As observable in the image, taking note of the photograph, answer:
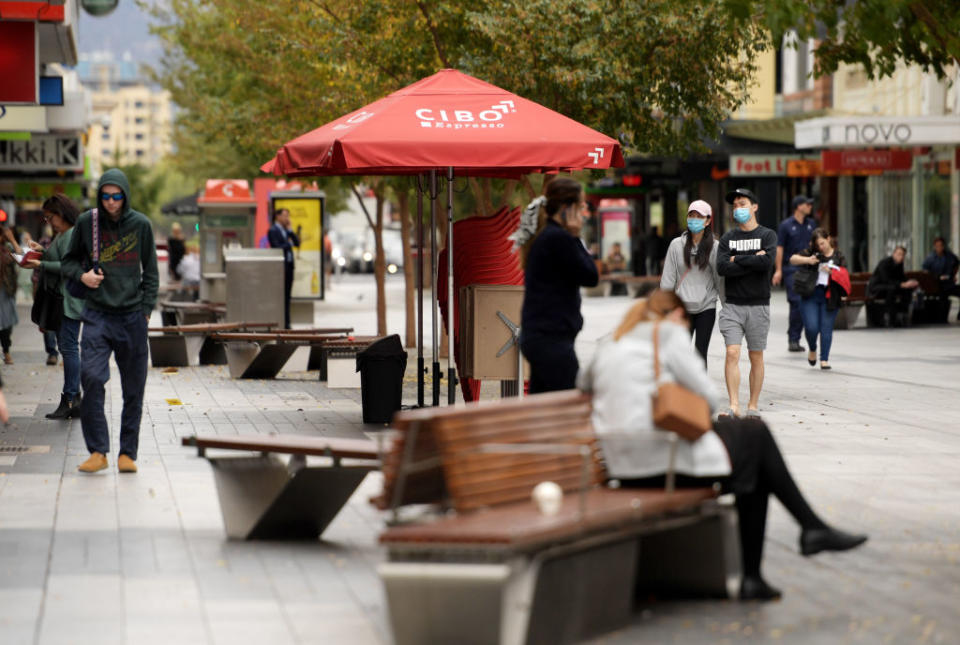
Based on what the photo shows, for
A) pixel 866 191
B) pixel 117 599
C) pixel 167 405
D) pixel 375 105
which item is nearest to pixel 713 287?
pixel 375 105

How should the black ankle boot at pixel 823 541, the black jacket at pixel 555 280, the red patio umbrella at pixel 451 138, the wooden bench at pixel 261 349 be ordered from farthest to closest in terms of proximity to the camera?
the wooden bench at pixel 261 349, the red patio umbrella at pixel 451 138, the black jacket at pixel 555 280, the black ankle boot at pixel 823 541

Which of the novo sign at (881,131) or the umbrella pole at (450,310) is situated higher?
the novo sign at (881,131)

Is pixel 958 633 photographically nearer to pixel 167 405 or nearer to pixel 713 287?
pixel 713 287

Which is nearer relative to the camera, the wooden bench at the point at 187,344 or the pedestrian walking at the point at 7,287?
the pedestrian walking at the point at 7,287

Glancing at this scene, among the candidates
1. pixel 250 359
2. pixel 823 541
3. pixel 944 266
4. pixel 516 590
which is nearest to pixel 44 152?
→ pixel 250 359

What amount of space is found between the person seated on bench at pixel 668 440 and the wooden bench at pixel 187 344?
12482 mm

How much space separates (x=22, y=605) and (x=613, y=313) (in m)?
24.9

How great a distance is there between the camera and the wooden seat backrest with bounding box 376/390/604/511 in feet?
18.2

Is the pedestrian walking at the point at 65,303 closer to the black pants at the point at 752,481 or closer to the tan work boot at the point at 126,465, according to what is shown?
the tan work boot at the point at 126,465

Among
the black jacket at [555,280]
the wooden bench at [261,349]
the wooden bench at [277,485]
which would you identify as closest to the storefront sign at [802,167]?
the wooden bench at [261,349]

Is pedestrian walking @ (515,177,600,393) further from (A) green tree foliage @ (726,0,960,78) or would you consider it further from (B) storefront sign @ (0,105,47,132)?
(B) storefront sign @ (0,105,47,132)

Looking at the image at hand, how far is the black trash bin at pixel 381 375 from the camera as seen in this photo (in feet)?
39.8

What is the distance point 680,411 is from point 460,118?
557 cm

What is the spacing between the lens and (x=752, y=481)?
633 centimetres
